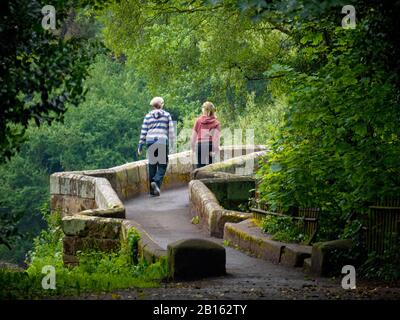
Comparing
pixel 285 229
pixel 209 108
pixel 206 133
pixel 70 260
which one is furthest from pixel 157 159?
pixel 285 229

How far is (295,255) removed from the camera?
12.9 meters

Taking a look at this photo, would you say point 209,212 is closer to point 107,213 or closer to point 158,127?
point 107,213

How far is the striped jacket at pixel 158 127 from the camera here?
63.7ft

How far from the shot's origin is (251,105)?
111 ft

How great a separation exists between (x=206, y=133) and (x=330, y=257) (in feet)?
32.1

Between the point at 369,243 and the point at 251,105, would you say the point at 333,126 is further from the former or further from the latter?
the point at 251,105

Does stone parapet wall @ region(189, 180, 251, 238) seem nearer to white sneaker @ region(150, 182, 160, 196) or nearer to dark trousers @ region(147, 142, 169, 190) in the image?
dark trousers @ region(147, 142, 169, 190)

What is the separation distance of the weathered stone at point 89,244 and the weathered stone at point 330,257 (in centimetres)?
453

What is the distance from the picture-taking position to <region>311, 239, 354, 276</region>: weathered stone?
11.9 metres

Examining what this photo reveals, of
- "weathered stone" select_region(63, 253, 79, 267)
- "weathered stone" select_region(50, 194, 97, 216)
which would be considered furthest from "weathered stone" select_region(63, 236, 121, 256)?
"weathered stone" select_region(50, 194, 97, 216)

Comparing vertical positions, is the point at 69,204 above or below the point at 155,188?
below

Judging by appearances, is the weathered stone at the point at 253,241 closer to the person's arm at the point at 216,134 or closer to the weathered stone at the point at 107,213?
the weathered stone at the point at 107,213

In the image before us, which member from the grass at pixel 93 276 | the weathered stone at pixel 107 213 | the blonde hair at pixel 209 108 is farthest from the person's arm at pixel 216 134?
the weathered stone at pixel 107 213

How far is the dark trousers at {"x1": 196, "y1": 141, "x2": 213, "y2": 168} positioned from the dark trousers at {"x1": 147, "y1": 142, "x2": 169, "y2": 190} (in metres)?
1.67
